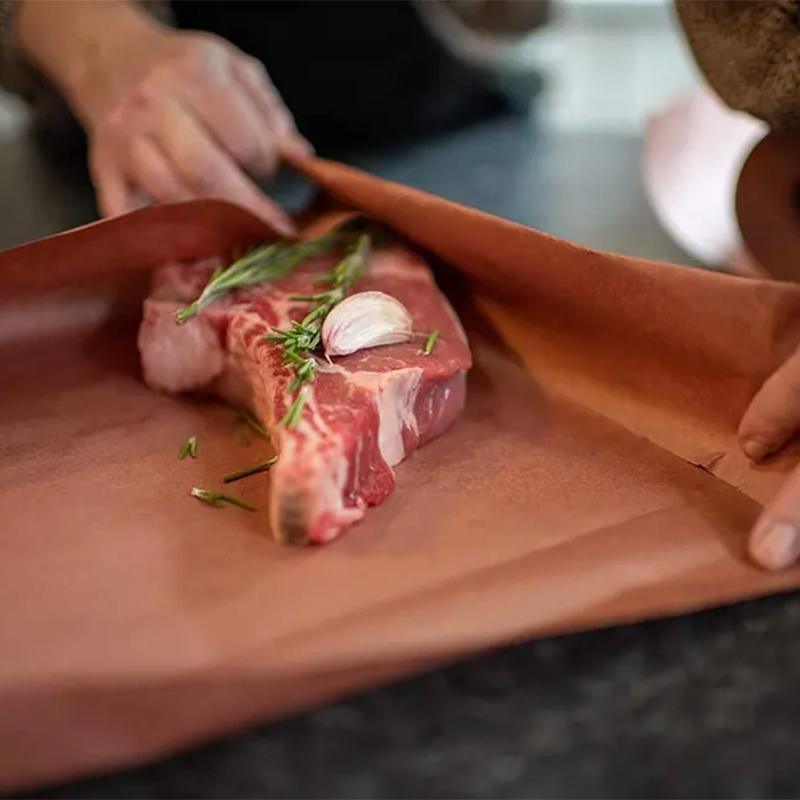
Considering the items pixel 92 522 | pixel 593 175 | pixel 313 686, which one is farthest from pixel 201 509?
pixel 593 175

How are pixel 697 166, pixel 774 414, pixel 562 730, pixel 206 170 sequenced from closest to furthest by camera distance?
pixel 562 730
pixel 774 414
pixel 206 170
pixel 697 166

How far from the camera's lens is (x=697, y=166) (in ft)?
3.82

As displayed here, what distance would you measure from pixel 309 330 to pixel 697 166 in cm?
60

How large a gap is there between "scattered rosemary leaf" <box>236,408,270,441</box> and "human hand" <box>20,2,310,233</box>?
168 millimetres

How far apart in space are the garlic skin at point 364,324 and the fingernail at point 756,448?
0.23 metres

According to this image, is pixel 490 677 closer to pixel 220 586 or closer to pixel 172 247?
pixel 220 586

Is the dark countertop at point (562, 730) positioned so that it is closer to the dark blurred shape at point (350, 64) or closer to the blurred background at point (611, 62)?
the dark blurred shape at point (350, 64)

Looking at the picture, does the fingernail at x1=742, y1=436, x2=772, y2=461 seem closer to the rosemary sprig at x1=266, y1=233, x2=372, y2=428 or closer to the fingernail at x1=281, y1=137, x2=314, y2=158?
the rosemary sprig at x1=266, y1=233, x2=372, y2=428

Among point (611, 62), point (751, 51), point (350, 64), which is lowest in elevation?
point (611, 62)

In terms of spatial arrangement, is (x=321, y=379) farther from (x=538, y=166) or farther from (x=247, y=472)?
(x=538, y=166)

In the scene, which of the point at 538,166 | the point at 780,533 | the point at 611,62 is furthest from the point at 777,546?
the point at 611,62

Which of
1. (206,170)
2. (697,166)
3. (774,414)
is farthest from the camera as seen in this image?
(697,166)

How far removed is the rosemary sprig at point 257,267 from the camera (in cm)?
80

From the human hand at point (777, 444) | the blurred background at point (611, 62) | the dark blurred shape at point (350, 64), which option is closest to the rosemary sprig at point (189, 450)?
the human hand at point (777, 444)
